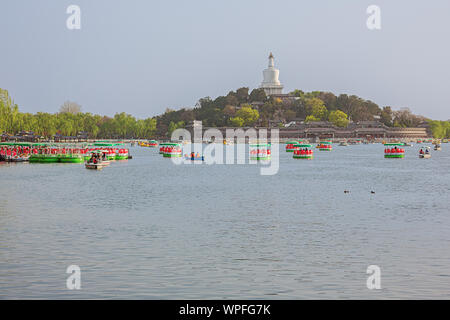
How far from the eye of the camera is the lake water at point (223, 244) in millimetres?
16891

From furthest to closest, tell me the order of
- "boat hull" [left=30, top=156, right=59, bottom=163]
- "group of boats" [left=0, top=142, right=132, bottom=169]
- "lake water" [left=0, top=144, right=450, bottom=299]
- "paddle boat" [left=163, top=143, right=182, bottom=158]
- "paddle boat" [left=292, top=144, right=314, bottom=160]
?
1. "paddle boat" [left=163, top=143, right=182, bottom=158]
2. "paddle boat" [left=292, top=144, right=314, bottom=160]
3. "boat hull" [left=30, top=156, right=59, bottom=163]
4. "group of boats" [left=0, top=142, right=132, bottom=169]
5. "lake water" [left=0, top=144, right=450, bottom=299]

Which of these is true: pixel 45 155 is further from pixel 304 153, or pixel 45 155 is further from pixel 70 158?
pixel 304 153

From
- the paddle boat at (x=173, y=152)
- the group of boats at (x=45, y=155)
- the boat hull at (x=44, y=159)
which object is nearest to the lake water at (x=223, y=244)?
the group of boats at (x=45, y=155)

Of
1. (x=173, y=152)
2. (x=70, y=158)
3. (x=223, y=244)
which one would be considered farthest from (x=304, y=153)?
(x=223, y=244)

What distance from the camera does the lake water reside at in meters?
16.9

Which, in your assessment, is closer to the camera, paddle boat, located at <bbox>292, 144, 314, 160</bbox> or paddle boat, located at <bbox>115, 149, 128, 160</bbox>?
paddle boat, located at <bbox>115, 149, 128, 160</bbox>

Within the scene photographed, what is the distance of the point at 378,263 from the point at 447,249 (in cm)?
404

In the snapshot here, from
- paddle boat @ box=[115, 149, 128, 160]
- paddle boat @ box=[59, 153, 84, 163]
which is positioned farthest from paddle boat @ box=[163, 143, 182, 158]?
paddle boat @ box=[59, 153, 84, 163]

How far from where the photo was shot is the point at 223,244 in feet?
78.6

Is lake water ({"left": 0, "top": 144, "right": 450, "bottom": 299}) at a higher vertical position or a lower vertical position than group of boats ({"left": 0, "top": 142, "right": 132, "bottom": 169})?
lower

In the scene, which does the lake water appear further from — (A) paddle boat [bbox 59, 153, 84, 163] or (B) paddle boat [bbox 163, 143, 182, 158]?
(B) paddle boat [bbox 163, 143, 182, 158]

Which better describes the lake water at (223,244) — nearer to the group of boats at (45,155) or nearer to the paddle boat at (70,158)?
the group of boats at (45,155)

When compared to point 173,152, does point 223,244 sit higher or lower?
lower

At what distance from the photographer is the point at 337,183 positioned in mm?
59438
